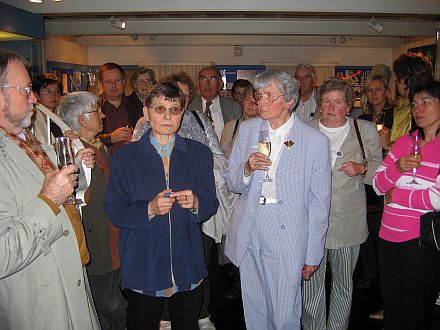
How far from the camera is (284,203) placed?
2.41 m

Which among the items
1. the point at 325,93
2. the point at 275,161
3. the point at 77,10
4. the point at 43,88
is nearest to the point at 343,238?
the point at 275,161

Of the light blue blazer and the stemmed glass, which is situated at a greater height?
the stemmed glass

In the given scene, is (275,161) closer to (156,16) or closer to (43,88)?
(43,88)

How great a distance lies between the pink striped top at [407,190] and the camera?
8.11 feet

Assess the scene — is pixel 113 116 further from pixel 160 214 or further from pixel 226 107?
pixel 160 214

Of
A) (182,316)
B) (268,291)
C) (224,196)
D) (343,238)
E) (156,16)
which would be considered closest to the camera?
(182,316)

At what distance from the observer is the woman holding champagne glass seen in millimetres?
2500

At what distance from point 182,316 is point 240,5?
215 inches

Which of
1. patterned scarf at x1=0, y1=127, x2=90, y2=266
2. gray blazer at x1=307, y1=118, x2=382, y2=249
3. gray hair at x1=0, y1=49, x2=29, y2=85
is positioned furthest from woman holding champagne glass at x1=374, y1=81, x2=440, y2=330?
gray hair at x1=0, y1=49, x2=29, y2=85

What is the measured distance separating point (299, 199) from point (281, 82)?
0.74m

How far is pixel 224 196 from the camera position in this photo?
3.25 m

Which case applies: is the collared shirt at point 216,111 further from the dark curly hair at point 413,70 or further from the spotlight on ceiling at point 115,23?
the spotlight on ceiling at point 115,23

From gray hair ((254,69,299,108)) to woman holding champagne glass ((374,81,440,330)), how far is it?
843mm

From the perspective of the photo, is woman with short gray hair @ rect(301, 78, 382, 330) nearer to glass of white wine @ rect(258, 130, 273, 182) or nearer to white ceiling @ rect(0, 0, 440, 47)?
glass of white wine @ rect(258, 130, 273, 182)
